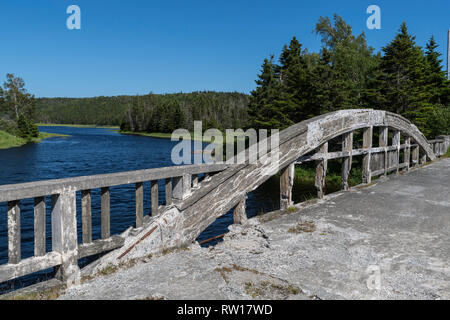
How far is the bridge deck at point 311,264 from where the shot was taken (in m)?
2.95

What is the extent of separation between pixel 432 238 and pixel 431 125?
2300 cm

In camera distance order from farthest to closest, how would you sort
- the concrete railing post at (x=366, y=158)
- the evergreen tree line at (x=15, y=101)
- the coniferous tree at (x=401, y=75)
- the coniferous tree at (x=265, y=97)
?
1. the evergreen tree line at (x=15, y=101)
2. the coniferous tree at (x=265, y=97)
3. the coniferous tree at (x=401, y=75)
4. the concrete railing post at (x=366, y=158)

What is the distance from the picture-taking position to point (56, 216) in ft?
10.1

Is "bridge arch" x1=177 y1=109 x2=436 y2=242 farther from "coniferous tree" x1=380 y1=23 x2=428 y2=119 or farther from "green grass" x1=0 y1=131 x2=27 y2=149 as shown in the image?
"green grass" x1=0 y1=131 x2=27 y2=149

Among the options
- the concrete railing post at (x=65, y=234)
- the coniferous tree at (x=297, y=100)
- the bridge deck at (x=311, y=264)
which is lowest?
the bridge deck at (x=311, y=264)

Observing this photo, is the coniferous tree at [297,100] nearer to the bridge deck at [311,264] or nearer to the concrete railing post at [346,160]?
the concrete railing post at [346,160]

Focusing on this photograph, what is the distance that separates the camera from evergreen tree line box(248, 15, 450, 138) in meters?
24.8

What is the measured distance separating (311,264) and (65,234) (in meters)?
2.19

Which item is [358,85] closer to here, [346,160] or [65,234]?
[346,160]

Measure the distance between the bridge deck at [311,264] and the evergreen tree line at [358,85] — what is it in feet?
69.4

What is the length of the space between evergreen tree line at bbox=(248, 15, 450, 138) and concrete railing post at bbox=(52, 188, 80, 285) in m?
24.2

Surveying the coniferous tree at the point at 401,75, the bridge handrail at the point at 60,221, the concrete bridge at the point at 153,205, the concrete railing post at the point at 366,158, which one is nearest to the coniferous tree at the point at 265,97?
the coniferous tree at the point at 401,75

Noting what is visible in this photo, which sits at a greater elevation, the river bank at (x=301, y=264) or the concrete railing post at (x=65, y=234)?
the concrete railing post at (x=65, y=234)
